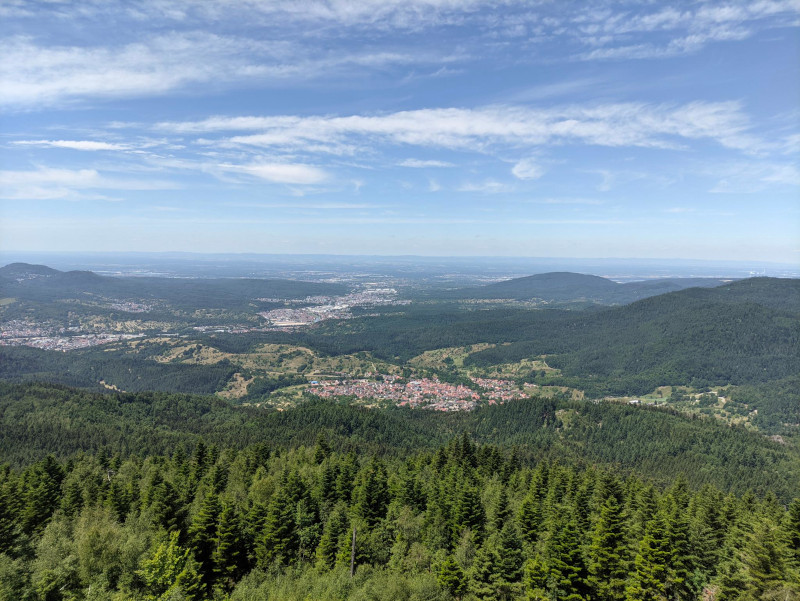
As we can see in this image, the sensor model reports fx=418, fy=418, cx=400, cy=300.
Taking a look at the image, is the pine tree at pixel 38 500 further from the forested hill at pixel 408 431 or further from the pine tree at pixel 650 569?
the pine tree at pixel 650 569

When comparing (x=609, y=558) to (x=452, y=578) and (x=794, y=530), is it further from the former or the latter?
(x=794, y=530)

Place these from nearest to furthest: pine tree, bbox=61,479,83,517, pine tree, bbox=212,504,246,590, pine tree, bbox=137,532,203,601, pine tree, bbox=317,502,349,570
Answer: pine tree, bbox=137,532,203,601, pine tree, bbox=212,504,246,590, pine tree, bbox=317,502,349,570, pine tree, bbox=61,479,83,517

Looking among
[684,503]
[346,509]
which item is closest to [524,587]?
[346,509]

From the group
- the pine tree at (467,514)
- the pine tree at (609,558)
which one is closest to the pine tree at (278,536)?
the pine tree at (467,514)

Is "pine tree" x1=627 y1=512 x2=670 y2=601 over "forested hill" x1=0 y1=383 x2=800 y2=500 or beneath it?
over

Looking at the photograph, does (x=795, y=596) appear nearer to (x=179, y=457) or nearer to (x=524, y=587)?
(x=524, y=587)

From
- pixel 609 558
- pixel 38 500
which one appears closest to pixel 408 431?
pixel 38 500

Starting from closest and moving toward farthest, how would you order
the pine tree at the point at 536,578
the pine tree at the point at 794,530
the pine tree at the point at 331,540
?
the pine tree at the point at 536,578
the pine tree at the point at 794,530
the pine tree at the point at 331,540

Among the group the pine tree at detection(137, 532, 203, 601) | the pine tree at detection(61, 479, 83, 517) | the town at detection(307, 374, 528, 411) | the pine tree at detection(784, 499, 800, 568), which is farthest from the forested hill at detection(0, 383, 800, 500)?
the pine tree at detection(784, 499, 800, 568)

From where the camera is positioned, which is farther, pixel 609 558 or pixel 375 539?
pixel 375 539

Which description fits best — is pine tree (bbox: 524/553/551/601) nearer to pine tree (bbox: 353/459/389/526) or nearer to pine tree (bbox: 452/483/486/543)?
pine tree (bbox: 452/483/486/543)

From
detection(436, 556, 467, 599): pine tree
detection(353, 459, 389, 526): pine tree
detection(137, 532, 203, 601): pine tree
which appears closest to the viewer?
detection(137, 532, 203, 601): pine tree
